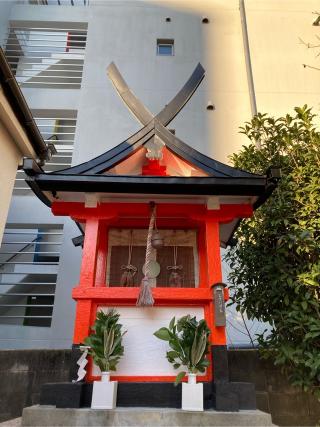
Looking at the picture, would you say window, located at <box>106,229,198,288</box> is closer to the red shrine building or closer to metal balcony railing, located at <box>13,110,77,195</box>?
the red shrine building

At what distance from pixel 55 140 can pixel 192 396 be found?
10276 mm

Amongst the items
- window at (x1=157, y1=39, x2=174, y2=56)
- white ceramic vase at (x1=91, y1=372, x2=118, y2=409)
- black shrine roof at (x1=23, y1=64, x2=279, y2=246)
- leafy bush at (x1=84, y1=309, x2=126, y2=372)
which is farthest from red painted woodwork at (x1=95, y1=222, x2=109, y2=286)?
window at (x1=157, y1=39, x2=174, y2=56)

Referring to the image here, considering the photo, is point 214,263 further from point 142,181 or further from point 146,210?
point 142,181

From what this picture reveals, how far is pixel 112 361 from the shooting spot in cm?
387

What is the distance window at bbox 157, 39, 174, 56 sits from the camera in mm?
12625

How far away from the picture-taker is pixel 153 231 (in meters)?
4.83

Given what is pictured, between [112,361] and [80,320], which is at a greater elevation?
[80,320]

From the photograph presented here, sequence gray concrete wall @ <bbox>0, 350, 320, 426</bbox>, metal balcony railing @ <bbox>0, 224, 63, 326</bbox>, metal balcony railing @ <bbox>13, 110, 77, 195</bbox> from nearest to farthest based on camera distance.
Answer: gray concrete wall @ <bbox>0, 350, 320, 426</bbox>, metal balcony railing @ <bbox>0, 224, 63, 326</bbox>, metal balcony railing @ <bbox>13, 110, 77, 195</bbox>

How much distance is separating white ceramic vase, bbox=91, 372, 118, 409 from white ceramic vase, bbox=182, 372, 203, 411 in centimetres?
78

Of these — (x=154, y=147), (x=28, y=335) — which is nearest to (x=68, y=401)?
(x=154, y=147)

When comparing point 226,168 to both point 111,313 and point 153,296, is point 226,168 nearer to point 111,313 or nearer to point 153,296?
point 153,296

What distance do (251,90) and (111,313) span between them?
9.60m

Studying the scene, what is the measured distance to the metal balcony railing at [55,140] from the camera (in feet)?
35.4

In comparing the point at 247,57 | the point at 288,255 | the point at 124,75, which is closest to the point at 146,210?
the point at 288,255
